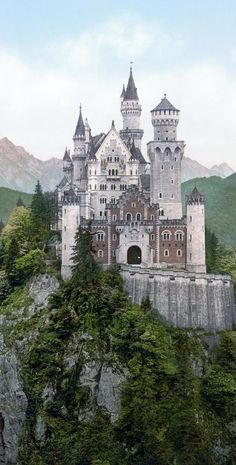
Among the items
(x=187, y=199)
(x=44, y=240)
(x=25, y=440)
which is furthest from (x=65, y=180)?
(x=25, y=440)

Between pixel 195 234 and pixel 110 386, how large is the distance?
21262 millimetres

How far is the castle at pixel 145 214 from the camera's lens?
81.8m

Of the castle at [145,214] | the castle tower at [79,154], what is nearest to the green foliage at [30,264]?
the castle at [145,214]

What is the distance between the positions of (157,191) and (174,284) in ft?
49.3

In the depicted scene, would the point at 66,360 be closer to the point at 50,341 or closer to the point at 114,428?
the point at 50,341

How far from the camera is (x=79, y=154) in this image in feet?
329

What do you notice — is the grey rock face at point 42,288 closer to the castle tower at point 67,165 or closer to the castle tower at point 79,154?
the castle tower at point 79,154

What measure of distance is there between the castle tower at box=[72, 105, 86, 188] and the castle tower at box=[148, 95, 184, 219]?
933cm

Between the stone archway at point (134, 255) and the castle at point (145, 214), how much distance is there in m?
0.11

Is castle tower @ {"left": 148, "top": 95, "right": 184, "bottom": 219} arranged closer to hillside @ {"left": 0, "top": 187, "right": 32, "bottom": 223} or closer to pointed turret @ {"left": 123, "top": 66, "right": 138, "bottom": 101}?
pointed turret @ {"left": 123, "top": 66, "right": 138, "bottom": 101}

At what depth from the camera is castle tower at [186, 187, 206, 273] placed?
8831cm

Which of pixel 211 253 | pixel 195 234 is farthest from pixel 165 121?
pixel 211 253

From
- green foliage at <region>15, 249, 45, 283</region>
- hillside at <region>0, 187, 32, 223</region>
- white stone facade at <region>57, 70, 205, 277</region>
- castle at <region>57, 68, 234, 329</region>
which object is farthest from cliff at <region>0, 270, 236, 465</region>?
hillside at <region>0, 187, 32, 223</region>

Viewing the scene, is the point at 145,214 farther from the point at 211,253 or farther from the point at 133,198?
the point at 211,253
